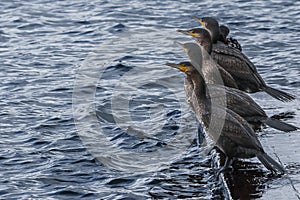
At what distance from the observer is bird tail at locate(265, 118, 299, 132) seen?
26.3 ft

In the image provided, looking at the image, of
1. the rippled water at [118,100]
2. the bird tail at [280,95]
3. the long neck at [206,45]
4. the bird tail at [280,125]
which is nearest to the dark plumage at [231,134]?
the rippled water at [118,100]

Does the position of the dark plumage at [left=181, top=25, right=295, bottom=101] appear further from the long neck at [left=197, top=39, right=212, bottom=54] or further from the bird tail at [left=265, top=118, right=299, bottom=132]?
the bird tail at [left=265, top=118, right=299, bottom=132]

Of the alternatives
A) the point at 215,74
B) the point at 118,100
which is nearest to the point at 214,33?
the point at 215,74

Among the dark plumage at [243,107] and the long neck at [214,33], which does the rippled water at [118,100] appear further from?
the long neck at [214,33]

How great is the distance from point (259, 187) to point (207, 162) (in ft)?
5.40

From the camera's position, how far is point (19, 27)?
612 inches

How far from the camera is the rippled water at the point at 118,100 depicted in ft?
26.7

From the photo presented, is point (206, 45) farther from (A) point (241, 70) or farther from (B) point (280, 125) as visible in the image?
(B) point (280, 125)

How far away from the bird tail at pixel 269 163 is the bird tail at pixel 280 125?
0.87 m

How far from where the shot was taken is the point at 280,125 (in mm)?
8062

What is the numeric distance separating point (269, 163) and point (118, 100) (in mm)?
4827

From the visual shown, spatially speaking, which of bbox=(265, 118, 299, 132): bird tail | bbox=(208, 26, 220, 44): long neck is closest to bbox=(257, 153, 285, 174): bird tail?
bbox=(265, 118, 299, 132): bird tail

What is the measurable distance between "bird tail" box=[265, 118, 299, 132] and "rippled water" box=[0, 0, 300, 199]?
0.36ft

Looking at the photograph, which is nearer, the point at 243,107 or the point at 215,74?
the point at 243,107
